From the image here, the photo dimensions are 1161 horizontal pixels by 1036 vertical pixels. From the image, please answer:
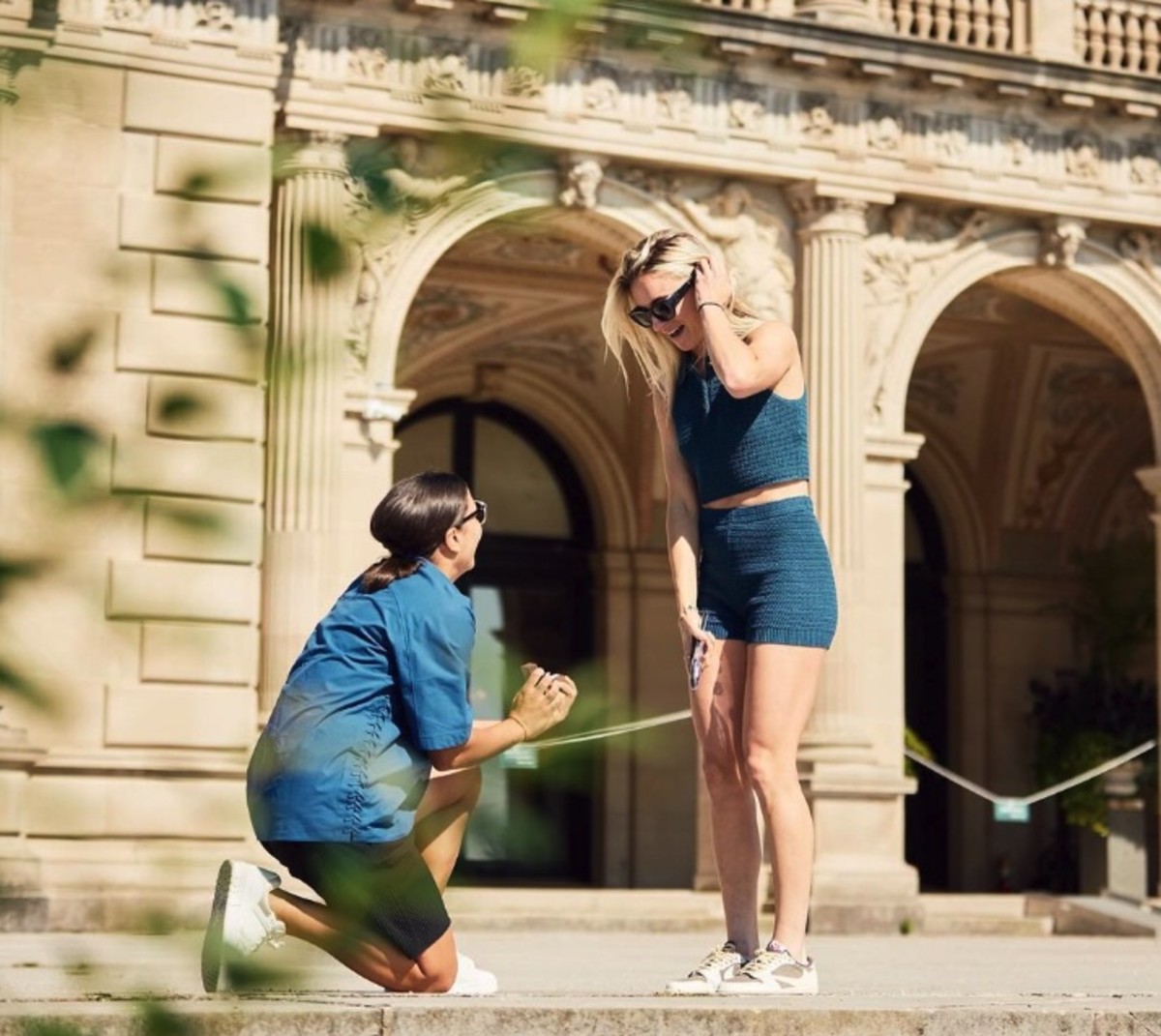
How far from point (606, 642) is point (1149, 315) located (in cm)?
599

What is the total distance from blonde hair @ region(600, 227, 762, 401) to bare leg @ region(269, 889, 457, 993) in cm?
148

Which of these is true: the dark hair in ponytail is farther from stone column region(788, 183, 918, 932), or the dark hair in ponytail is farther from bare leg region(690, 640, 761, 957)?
stone column region(788, 183, 918, 932)

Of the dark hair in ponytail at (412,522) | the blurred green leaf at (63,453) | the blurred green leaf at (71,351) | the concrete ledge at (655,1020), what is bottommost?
the concrete ledge at (655,1020)

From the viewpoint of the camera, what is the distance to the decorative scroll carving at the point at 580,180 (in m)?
15.9

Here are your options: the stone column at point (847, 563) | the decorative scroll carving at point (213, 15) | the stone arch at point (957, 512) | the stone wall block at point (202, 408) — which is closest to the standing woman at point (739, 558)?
the stone wall block at point (202, 408)

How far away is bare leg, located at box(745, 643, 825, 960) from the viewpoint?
587 cm

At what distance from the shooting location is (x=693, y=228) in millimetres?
16719

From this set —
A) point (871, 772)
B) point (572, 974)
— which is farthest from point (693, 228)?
point (572, 974)

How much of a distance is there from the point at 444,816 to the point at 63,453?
4097 mm

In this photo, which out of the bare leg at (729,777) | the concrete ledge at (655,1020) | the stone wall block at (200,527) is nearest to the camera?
the stone wall block at (200,527)

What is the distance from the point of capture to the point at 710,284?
6.02 metres

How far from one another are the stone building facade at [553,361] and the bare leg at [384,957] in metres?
0.39

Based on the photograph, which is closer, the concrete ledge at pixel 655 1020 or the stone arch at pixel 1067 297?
the concrete ledge at pixel 655 1020

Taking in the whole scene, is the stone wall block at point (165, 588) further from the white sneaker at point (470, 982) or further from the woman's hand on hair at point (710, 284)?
the woman's hand on hair at point (710, 284)
